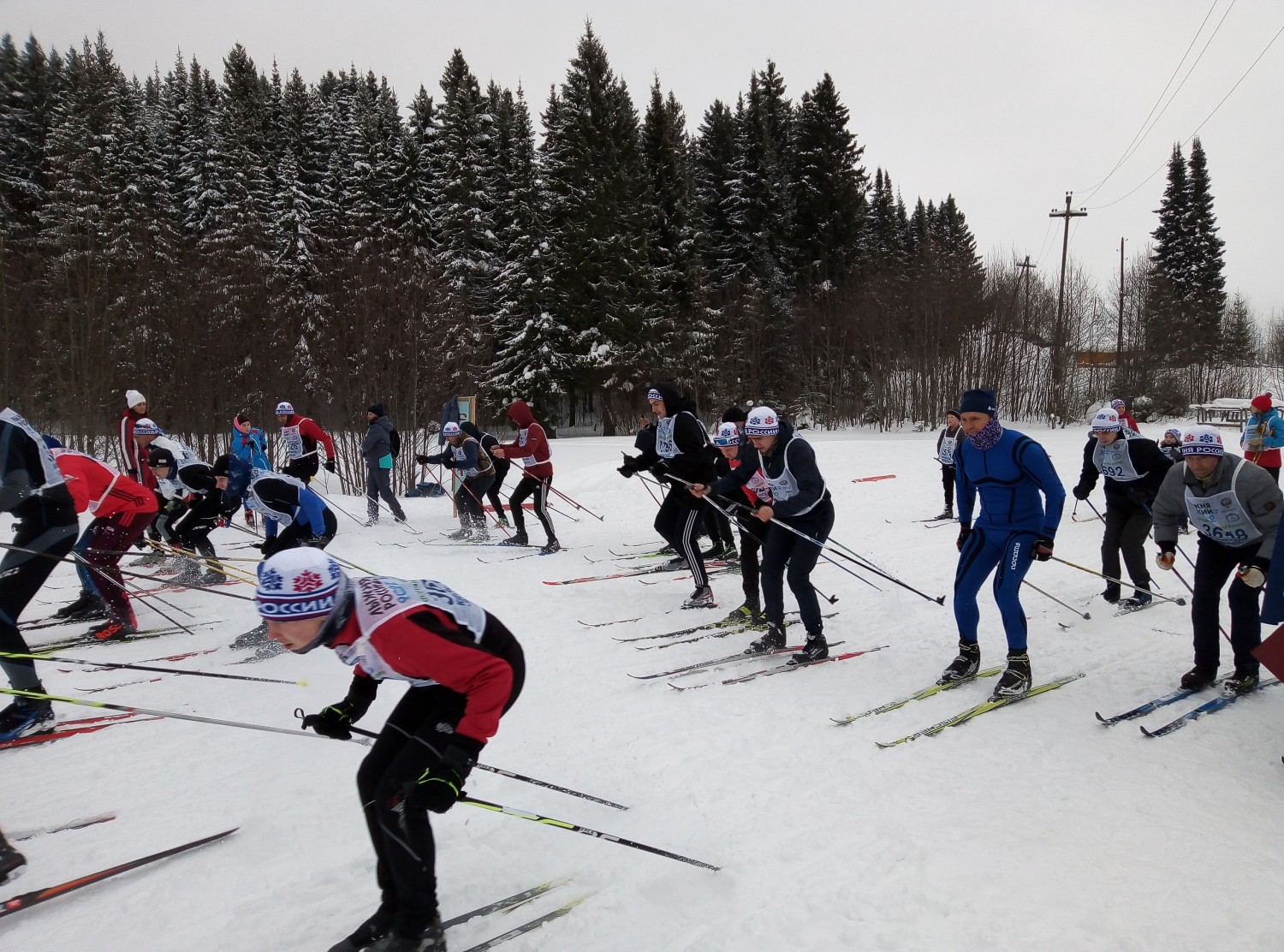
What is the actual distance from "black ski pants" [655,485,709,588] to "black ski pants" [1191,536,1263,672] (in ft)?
13.1

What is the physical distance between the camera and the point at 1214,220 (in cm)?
3825

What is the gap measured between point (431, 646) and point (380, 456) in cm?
1033

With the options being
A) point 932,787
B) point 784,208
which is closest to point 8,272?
point 932,787

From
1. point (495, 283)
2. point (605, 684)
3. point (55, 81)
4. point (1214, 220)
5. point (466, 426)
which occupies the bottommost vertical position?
point (605, 684)

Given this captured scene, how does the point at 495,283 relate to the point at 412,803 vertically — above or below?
above

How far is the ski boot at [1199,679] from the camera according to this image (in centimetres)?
473

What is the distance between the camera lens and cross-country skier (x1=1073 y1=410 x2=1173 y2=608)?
6.62 metres

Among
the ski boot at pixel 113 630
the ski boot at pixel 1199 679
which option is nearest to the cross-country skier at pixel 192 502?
the ski boot at pixel 113 630

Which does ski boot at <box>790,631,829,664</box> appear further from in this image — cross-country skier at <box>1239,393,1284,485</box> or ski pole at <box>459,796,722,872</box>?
cross-country skier at <box>1239,393,1284,485</box>

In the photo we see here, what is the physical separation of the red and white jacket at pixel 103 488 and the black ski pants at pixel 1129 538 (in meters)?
9.43

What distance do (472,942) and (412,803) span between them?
66 cm

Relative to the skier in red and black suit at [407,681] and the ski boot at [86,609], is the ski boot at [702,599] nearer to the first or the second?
the skier in red and black suit at [407,681]

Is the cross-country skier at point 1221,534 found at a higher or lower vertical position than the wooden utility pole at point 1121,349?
lower

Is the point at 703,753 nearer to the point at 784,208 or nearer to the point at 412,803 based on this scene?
the point at 412,803
